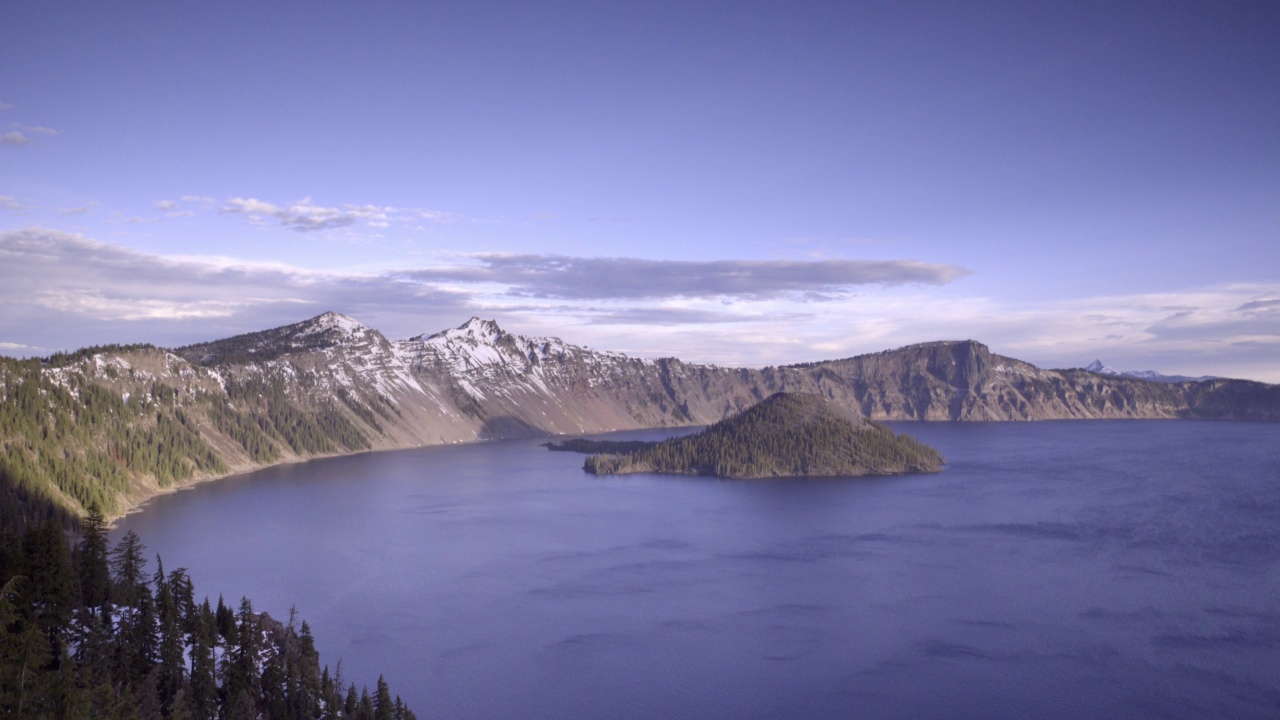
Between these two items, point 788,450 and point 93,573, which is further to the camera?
point 788,450

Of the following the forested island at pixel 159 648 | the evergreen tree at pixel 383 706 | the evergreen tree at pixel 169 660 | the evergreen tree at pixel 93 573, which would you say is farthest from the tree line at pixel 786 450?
the evergreen tree at pixel 169 660

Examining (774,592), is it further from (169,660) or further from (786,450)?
(786,450)

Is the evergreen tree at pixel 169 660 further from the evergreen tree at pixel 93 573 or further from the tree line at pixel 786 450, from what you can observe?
the tree line at pixel 786 450

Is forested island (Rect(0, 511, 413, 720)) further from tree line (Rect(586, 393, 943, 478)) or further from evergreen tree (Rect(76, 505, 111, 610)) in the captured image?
tree line (Rect(586, 393, 943, 478))

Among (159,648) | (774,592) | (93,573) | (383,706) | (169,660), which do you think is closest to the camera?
(169,660)

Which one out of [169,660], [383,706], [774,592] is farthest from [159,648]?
[774,592]

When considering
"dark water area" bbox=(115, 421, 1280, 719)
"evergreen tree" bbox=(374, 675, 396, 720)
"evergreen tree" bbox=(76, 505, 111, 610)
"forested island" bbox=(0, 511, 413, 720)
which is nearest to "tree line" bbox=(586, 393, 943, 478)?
"dark water area" bbox=(115, 421, 1280, 719)
